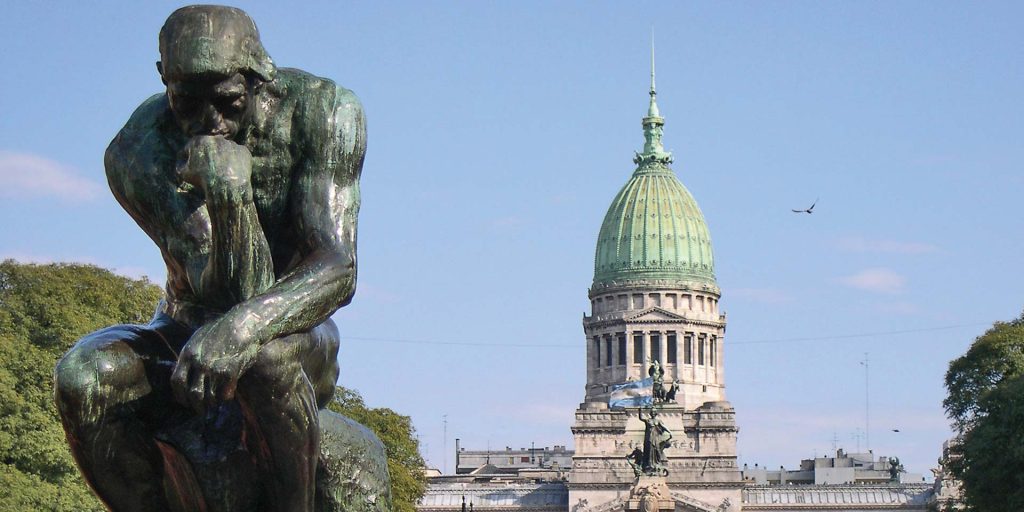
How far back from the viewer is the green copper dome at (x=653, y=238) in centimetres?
16762

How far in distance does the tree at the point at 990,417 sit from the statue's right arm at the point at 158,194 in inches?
2174

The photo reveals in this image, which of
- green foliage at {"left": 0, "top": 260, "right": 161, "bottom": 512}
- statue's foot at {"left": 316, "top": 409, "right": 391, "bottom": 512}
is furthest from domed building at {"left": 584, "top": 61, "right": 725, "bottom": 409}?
statue's foot at {"left": 316, "top": 409, "right": 391, "bottom": 512}

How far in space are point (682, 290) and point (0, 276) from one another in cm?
11662

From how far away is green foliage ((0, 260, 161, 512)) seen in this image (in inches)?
1700

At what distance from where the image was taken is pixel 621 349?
167 m

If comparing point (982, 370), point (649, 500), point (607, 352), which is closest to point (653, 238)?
point (607, 352)

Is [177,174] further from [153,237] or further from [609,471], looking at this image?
[609,471]

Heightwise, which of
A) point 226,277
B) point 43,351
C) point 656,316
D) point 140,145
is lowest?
point 226,277

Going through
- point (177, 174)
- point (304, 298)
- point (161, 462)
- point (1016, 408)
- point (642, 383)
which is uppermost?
point (642, 383)

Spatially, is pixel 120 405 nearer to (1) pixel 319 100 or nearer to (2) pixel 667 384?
(1) pixel 319 100

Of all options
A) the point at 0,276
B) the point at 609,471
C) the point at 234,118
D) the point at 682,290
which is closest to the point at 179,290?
the point at 234,118

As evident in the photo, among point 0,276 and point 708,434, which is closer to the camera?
point 0,276

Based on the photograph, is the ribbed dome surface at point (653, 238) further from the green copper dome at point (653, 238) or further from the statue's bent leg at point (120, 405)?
the statue's bent leg at point (120, 405)

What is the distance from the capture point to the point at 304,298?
24.3 ft
